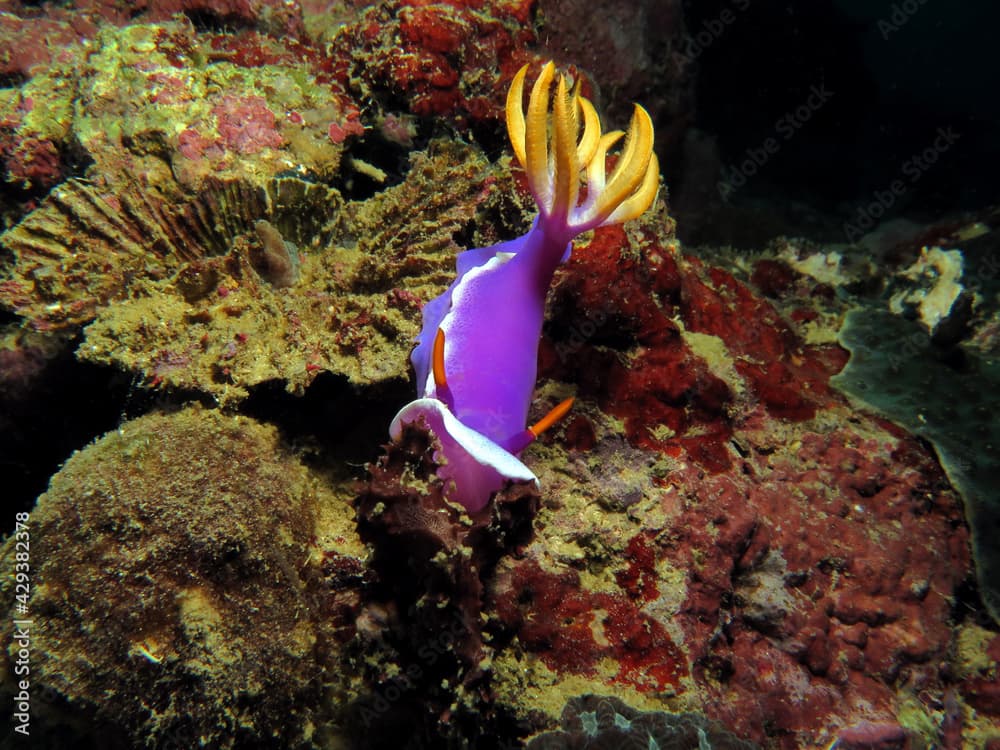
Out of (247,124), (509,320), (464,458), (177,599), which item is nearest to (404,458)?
(464,458)

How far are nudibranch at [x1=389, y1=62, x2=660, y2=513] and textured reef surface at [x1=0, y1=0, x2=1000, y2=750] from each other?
0.11 meters

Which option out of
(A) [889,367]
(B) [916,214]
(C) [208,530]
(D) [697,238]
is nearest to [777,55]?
(B) [916,214]

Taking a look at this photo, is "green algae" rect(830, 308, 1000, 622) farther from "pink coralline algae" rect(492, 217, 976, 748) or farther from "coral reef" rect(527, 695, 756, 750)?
"coral reef" rect(527, 695, 756, 750)

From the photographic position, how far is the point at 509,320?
205 centimetres

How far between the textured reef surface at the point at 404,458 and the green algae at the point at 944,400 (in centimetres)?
2

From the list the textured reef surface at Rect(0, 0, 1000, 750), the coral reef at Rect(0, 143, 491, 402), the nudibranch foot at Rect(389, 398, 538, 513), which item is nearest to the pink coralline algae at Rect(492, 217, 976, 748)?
the textured reef surface at Rect(0, 0, 1000, 750)

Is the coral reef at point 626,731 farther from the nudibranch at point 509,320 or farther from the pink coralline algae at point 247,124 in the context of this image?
the pink coralline algae at point 247,124

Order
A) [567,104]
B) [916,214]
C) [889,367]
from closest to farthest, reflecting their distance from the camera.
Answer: [567,104] → [889,367] → [916,214]

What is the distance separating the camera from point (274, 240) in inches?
103

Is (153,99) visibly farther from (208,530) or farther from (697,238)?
(697,238)

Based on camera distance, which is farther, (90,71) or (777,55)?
(777,55)

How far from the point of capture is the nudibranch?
182 cm

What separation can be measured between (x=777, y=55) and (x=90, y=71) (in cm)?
1160

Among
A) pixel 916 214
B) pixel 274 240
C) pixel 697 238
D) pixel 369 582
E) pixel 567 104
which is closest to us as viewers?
pixel 567 104
